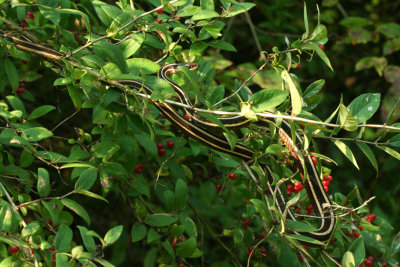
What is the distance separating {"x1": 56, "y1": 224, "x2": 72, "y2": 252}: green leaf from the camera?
6.19ft

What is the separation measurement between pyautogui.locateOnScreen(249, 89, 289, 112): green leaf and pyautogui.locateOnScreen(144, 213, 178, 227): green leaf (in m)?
0.73

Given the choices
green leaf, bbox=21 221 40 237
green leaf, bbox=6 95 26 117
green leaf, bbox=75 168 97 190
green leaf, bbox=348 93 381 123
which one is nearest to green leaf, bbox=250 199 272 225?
green leaf, bbox=348 93 381 123

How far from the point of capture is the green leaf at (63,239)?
74.3 inches

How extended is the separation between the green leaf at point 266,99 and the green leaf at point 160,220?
734 mm

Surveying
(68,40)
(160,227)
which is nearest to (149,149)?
(160,227)

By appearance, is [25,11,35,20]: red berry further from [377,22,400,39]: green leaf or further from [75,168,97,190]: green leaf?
[377,22,400,39]: green leaf

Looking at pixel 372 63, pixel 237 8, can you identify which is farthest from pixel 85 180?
pixel 372 63

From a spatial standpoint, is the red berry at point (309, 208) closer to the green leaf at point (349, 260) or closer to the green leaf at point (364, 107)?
the green leaf at point (349, 260)

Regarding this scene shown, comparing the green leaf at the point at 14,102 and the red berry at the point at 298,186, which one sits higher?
the green leaf at the point at 14,102

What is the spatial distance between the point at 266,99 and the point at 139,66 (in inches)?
22.4

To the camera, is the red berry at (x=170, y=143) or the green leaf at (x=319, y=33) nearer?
the green leaf at (x=319, y=33)

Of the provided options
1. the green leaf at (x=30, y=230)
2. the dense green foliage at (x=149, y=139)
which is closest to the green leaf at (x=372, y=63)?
the dense green foliage at (x=149, y=139)

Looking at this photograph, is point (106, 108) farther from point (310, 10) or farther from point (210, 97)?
point (310, 10)

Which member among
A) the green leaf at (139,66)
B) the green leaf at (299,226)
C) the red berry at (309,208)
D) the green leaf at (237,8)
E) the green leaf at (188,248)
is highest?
the green leaf at (237,8)
